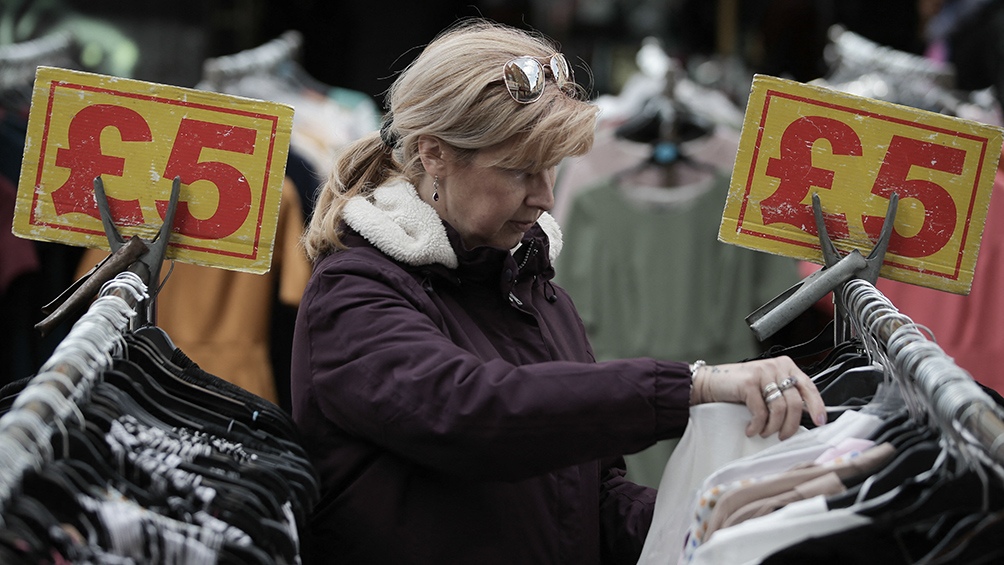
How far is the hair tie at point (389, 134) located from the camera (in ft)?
5.78

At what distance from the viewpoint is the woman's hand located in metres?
1.43

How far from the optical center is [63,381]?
125 cm

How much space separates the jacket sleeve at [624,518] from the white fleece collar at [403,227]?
48 centimetres

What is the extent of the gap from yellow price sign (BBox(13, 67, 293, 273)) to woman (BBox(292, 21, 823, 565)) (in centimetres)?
12

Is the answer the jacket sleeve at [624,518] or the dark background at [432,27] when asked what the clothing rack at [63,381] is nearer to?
the jacket sleeve at [624,518]

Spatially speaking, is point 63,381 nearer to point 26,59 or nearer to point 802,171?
point 802,171

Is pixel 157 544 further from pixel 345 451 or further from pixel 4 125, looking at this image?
pixel 4 125

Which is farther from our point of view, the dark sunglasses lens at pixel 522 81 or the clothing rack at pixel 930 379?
the dark sunglasses lens at pixel 522 81

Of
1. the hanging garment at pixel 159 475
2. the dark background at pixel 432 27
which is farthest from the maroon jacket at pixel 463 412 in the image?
the dark background at pixel 432 27

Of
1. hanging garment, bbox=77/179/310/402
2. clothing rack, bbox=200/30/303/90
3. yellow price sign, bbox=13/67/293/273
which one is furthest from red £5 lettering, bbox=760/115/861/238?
clothing rack, bbox=200/30/303/90

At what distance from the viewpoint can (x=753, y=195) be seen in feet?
5.71

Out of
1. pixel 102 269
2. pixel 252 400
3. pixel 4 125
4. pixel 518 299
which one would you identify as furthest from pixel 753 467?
pixel 4 125

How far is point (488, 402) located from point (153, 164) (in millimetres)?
660

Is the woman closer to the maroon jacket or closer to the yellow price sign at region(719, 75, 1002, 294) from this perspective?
the maroon jacket
